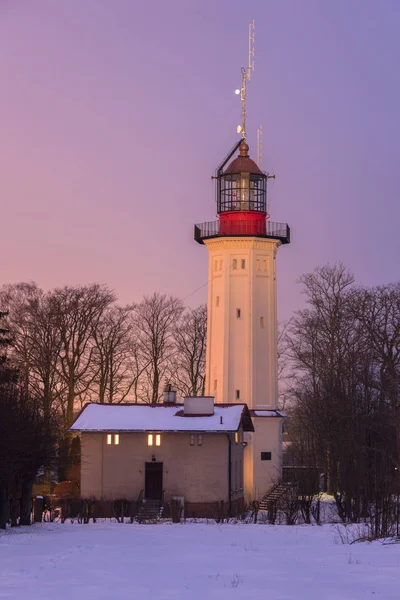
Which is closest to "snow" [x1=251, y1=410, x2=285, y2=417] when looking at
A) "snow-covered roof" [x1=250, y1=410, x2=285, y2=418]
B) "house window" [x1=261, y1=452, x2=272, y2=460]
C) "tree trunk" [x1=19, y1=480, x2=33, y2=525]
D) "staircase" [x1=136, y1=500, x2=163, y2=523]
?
"snow-covered roof" [x1=250, y1=410, x2=285, y2=418]

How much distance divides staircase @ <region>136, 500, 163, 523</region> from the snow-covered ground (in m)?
10.9

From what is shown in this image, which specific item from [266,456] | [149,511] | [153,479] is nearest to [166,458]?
[153,479]

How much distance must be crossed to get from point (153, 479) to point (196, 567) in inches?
997

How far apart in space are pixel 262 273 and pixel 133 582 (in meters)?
41.3

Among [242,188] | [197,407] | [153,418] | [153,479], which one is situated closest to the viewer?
[153,479]

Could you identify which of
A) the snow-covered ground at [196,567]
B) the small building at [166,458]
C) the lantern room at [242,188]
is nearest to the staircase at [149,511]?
the small building at [166,458]

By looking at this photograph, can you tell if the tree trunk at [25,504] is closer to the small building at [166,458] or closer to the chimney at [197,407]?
the small building at [166,458]

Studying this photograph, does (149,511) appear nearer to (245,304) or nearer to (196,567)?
(245,304)

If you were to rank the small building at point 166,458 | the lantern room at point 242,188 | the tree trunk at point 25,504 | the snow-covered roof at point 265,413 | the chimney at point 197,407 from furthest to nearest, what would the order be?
the lantern room at point 242,188 → the snow-covered roof at point 265,413 → the chimney at point 197,407 → the small building at point 166,458 → the tree trunk at point 25,504

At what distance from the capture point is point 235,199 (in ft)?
189

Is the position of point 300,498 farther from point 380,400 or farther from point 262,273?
point 262,273

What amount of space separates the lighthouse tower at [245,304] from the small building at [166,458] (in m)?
10.6

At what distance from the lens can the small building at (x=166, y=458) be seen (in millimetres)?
43906

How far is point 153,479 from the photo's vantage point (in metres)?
44.5
